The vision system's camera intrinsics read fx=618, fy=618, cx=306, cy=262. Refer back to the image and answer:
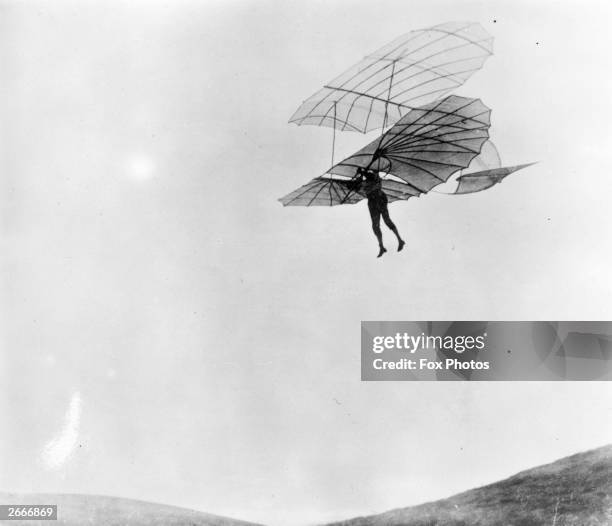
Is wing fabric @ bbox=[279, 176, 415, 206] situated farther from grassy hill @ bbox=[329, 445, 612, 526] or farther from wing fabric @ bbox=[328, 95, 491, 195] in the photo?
grassy hill @ bbox=[329, 445, 612, 526]

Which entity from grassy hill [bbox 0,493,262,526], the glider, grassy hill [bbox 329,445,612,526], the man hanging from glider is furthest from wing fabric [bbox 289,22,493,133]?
grassy hill [bbox 0,493,262,526]

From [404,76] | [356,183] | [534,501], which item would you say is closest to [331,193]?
[356,183]

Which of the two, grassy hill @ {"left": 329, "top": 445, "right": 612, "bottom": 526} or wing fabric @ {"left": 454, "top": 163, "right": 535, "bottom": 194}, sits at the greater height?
wing fabric @ {"left": 454, "top": 163, "right": 535, "bottom": 194}

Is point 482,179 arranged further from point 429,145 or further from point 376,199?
point 376,199

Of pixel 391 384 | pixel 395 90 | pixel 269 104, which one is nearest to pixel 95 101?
pixel 269 104

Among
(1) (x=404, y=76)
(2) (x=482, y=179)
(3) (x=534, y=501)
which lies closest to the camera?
(1) (x=404, y=76)

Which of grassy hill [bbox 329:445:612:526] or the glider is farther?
grassy hill [bbox 329:445:612:526]
